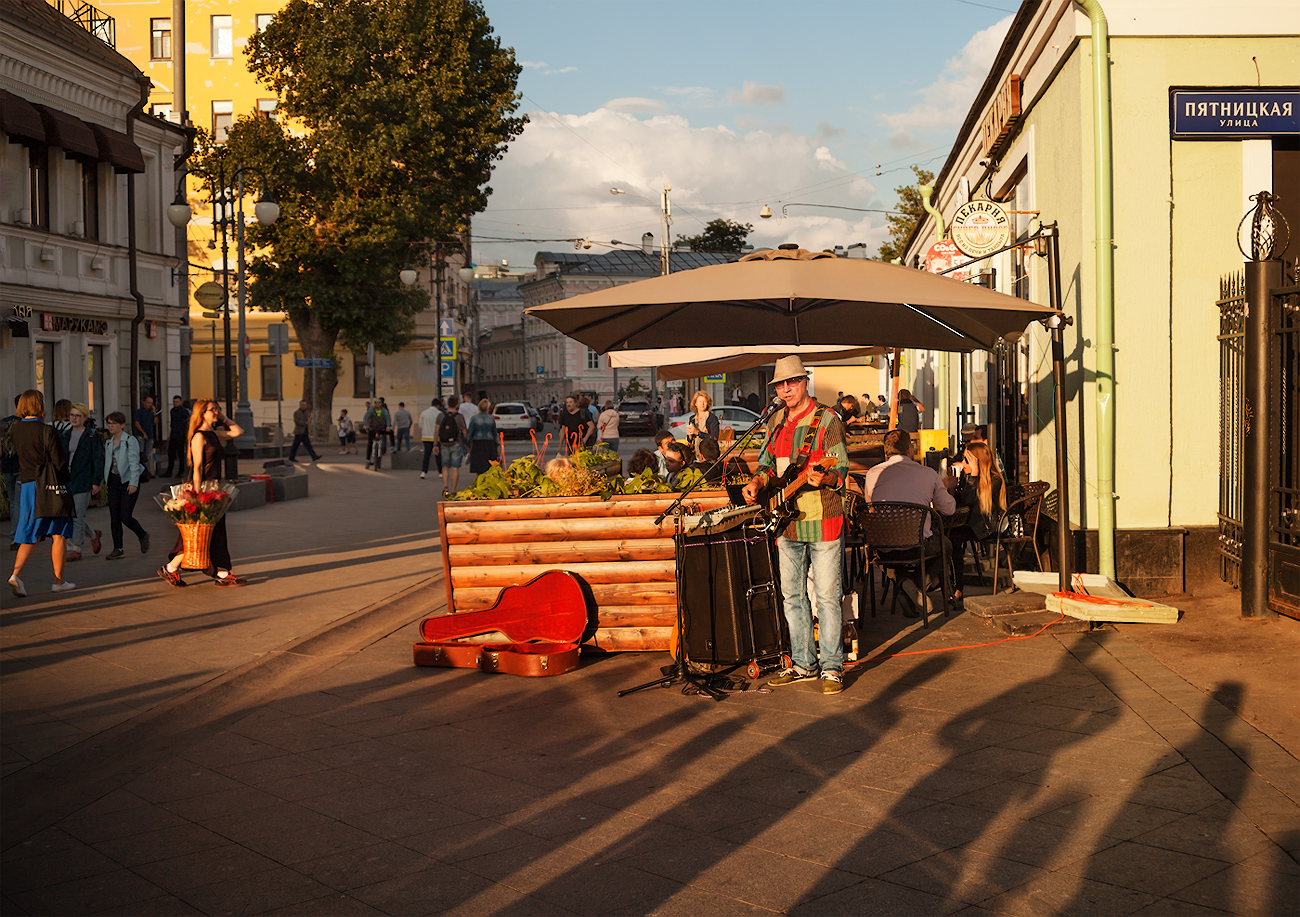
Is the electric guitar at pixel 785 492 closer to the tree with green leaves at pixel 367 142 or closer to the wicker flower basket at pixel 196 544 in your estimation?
the wicker flower basket at pixel 196 544

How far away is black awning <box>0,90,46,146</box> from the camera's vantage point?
61.7ft

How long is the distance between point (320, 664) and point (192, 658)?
33.0 inches

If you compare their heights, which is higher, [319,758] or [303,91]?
[303,91]

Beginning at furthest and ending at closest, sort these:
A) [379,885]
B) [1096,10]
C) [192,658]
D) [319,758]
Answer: [1096,10] < [192,658] < [319,758] < [379,885]

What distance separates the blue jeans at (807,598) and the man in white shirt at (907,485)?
1.99m

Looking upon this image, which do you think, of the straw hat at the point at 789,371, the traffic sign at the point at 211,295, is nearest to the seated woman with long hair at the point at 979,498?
the straw hat at the point at 789,371

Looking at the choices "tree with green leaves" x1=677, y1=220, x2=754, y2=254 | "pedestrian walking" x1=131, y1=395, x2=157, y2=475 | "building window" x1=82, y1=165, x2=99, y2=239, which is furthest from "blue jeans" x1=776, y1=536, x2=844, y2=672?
"tree with green leaves" x1=677, y1=220, x2=754, y2=254

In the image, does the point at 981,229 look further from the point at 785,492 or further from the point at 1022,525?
the point at 785,492

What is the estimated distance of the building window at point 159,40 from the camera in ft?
169

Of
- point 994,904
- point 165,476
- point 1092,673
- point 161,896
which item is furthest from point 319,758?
point 165,476

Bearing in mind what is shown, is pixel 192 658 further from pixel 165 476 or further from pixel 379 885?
pixel 165 476

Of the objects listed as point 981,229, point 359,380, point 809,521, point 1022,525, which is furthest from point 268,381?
point 809,521

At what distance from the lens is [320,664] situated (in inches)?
314

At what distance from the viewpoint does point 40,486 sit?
34.5 feet
